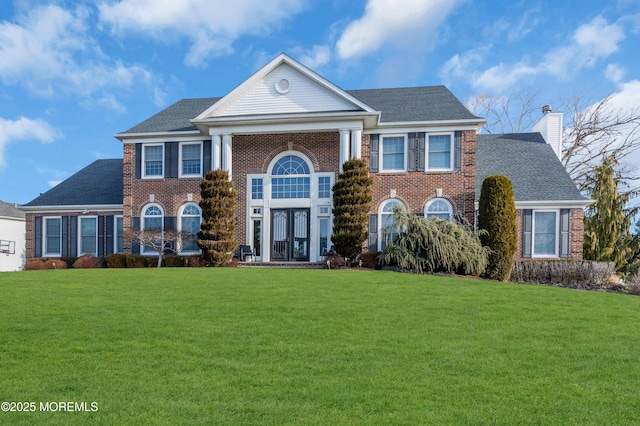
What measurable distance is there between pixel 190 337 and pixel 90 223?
18102 millimetres

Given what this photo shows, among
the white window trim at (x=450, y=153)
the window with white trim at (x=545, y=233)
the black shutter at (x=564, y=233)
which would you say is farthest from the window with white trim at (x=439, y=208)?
the black shutter at (x=564, y=233)

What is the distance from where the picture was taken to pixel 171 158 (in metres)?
21.1

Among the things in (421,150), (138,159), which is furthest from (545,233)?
(138,159)

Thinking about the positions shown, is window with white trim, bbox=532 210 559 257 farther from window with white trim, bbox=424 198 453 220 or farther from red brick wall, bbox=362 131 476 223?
window with white trim, bbox=424 198 453 220

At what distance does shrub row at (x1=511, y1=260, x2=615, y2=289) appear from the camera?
1819cm

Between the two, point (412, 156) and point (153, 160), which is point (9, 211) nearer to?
point (153, 160)

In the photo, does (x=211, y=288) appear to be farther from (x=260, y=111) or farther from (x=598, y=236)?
(x=598, y=236)

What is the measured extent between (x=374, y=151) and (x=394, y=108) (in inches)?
100.0

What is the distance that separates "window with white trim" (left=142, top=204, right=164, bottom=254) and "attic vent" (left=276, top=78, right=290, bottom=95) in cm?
722

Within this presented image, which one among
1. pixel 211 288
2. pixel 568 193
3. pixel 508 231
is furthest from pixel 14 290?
pixel 568 193

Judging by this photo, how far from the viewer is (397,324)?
767 cm

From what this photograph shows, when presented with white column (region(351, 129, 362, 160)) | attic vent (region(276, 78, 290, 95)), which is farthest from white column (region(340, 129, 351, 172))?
attic vent (region(276, 78, 290, 95))

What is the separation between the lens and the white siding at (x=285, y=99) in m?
19.5

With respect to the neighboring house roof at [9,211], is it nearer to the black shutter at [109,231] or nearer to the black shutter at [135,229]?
the black shutter at [109,231]
